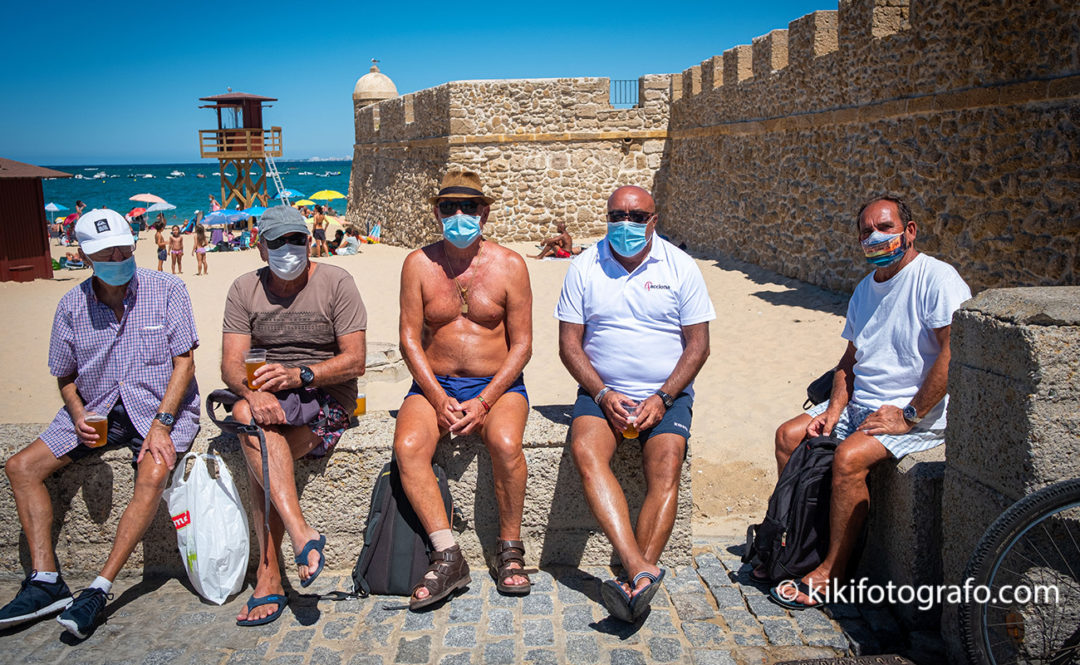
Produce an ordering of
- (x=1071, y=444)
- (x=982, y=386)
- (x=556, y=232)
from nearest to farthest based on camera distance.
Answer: (x=1071, y=444)
(x=982, y=386)
(x=556, y=232)

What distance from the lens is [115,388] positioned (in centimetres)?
347

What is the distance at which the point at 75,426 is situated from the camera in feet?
11.1

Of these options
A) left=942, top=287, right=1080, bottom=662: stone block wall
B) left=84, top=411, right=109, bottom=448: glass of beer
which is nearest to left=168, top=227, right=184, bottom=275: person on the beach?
left=84, top=411, right=109, bottom=448: glass of beer

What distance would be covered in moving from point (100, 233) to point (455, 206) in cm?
153

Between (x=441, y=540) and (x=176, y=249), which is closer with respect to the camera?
(x=441, y=540)

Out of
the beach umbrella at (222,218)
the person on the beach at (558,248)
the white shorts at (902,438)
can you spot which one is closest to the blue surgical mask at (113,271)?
the white shorts at (902,438)

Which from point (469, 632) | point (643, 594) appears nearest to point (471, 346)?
point (469, 632)

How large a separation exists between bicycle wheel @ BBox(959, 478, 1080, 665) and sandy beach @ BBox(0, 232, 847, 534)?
6.54 feet

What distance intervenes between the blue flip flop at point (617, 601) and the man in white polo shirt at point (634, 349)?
252 millimetres

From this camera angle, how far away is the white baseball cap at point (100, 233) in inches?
133

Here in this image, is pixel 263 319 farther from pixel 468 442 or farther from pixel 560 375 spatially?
pixel 560 375

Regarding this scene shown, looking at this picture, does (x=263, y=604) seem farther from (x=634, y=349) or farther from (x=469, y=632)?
(x=634, y=349)

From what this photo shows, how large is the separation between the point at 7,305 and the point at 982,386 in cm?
1500

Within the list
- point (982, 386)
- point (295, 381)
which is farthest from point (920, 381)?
point (295, 381)
